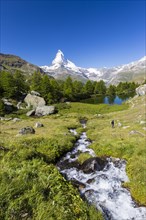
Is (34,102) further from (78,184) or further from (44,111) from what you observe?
(78,184)

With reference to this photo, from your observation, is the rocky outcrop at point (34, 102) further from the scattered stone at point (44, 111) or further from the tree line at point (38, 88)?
the scattered stone at point (44, 111)

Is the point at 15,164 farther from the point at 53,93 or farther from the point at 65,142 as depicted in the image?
the point at 53,93

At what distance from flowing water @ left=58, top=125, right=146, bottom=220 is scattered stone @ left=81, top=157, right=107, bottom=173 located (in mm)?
367

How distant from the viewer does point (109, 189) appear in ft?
46.1

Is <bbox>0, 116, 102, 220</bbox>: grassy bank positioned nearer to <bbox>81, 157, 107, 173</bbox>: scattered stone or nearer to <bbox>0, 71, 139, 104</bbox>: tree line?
<bbox>81, 157, 107, 173</bbox>: scattered stone

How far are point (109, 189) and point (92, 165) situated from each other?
13.2ft

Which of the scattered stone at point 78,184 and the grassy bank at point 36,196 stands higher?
the grassy bank at point 36,196

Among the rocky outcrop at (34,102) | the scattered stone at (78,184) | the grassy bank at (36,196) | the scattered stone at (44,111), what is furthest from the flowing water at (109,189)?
the rocky outcrop at (34,102)

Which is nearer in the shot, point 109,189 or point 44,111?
point 109,189

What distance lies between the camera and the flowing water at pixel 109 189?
11.4 m

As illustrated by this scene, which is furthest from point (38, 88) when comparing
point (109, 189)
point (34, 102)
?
point (109, 189)

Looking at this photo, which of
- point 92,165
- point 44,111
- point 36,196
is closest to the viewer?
point 36,196

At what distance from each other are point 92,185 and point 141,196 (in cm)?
421

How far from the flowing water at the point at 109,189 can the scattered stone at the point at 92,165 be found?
37 centimetres
